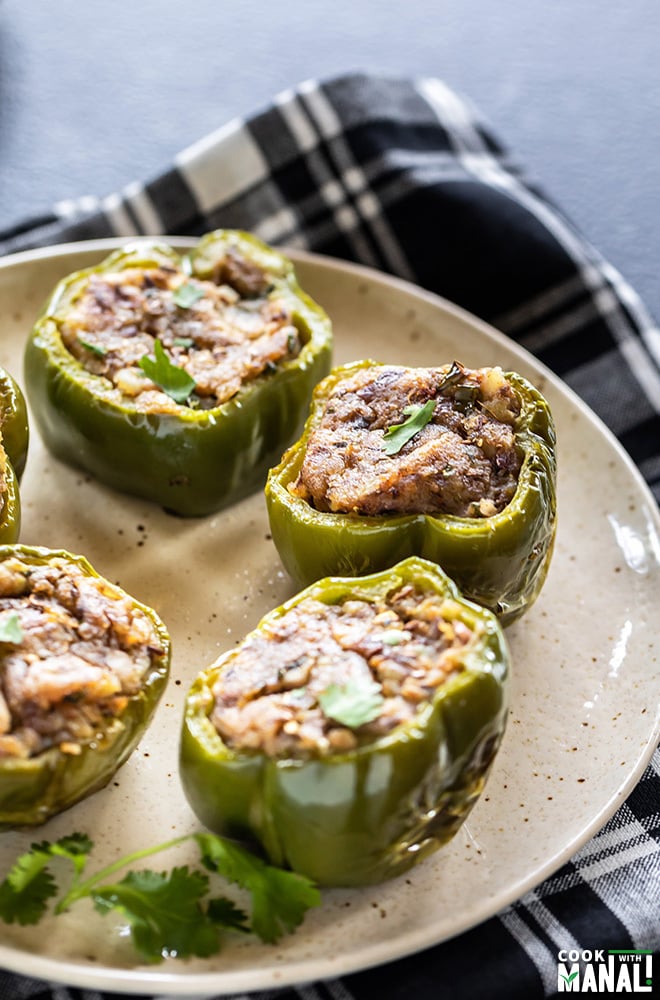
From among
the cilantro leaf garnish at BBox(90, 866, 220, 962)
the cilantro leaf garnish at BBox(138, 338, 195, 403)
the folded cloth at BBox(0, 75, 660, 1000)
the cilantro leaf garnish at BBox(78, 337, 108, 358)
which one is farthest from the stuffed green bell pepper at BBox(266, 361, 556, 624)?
the folded cloth at BBox(0, 75, 660, 1000)

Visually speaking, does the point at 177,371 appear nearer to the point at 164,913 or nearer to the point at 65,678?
the point at 65,678

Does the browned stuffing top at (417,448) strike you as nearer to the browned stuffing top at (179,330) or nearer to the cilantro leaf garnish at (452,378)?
the cilantro leaf garnish at (452,378)

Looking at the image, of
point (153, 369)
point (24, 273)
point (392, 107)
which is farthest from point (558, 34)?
point (153, 369)

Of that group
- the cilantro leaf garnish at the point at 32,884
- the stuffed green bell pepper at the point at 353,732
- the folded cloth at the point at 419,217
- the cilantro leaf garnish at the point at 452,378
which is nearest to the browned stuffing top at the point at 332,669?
the stuffed green bell pepper at the point at 353,732

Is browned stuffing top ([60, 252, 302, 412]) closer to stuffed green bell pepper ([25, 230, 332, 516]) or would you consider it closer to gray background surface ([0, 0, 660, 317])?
stuffed green bell pepper ([25, 230, 332, 516])

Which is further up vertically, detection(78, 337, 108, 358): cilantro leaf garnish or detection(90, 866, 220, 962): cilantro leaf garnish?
detection(78, 337, 108, 358): cilantro leaf garnish

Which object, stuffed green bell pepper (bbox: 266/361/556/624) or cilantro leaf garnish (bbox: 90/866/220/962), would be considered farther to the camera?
stuffed green bell pepper (bbox: 266/361/556/624)

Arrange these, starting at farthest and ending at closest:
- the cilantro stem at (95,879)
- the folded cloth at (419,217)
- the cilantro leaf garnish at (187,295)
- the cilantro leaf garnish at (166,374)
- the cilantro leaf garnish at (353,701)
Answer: the folded cloth at (419,217) < the cilantro leaf garnish at (187,295) < the cilantro leaf garnish at (166,374) < the cilantro stem at (95,879) < the cilantro leaf garnish at (353,701)

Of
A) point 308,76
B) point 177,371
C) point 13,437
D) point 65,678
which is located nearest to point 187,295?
point 177,371
